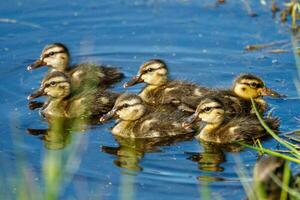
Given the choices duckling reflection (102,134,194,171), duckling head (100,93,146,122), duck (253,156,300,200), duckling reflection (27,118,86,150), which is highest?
duck (253,156,300,200)

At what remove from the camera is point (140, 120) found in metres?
7.38

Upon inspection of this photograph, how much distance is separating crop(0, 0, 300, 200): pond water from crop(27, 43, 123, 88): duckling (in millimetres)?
122

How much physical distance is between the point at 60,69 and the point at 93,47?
62cm

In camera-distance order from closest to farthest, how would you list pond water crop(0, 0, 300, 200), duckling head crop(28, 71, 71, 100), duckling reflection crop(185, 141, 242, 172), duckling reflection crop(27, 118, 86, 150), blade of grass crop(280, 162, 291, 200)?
blade of grass crop(280, 162, 291, 200), pond water crop(0, 0, 300, 200), duckling reflection crop(185, 141, 242, 172), duckling reflection crop(27, 118, 86, 150), duckling head crop(28, 71, 71, 100)

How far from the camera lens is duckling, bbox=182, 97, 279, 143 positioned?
710 centimetres

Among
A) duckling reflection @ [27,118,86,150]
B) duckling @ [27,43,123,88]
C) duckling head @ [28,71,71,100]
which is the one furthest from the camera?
duckling @ [27,43,123,88]

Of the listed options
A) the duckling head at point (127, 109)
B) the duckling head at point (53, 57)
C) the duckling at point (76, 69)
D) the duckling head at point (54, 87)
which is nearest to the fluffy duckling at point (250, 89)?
the duckling head at point (127, 109)

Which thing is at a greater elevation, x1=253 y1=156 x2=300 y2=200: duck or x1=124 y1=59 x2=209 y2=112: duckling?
x1=253 y1=156 x2=300 y2=200: duck

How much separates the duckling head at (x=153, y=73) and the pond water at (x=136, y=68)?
15.0 inches

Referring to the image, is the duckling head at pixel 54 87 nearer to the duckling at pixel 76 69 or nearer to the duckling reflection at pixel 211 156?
the duckling at pixel 76 69

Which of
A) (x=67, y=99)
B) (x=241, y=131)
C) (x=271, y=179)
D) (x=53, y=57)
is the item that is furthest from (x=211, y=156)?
(x=53, y=57)

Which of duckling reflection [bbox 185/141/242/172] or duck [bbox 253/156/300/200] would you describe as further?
duckling reflection [bbox 185/141/242/172]

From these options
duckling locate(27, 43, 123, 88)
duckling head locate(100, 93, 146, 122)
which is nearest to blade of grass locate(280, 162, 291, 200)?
duckling head locate(100, 93, 146, 122)

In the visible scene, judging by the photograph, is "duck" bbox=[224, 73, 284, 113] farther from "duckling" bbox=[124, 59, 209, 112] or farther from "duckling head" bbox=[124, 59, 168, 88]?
"duckling head" bbox=[124, 59, 168, 88]
